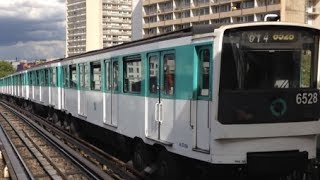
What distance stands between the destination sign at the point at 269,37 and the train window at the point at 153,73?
229 cm

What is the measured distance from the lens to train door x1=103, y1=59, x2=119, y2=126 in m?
12.3

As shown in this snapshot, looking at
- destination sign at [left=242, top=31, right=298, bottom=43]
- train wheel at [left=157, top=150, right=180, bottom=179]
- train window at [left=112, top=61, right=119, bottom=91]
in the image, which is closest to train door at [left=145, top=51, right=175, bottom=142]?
train wheel at [left=157, top=150, right=180, bottom=179]

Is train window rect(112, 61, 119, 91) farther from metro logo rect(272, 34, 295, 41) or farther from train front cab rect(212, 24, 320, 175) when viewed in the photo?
metro logo rect(272, 34, 295, 41)

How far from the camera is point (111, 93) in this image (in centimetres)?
1271

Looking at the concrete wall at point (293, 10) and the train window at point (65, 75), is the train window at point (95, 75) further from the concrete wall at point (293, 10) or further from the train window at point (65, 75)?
the concrete wall at point (293, 10)

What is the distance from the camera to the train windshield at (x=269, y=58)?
302 inches

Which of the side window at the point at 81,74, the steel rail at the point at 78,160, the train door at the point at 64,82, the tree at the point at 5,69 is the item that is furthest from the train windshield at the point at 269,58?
the tree at the point at 5,69

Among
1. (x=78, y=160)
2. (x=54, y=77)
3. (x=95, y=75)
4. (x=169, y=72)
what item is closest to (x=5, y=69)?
(x=54, y=77)

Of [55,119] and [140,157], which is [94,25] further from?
[140,157]

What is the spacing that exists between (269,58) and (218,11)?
8871cm

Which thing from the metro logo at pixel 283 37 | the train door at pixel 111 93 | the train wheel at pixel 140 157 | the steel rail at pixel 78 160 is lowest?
the steel rail at pixel 78 160

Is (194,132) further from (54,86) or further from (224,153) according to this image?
(54,86)

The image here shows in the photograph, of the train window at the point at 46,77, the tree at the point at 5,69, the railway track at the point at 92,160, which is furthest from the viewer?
the tree at the point at 5,69

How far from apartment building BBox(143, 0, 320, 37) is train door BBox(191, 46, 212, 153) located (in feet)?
198
